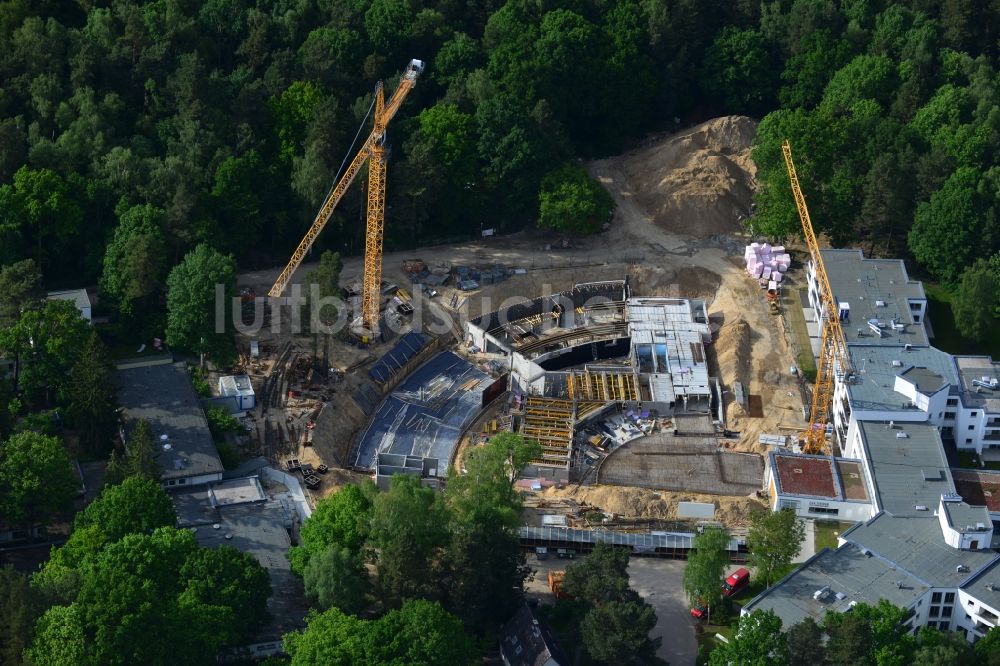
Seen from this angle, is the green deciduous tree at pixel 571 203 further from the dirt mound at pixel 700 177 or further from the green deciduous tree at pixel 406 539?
the green deciduous tree at pixel 406 539

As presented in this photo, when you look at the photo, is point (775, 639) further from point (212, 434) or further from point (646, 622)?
point (212, 434)

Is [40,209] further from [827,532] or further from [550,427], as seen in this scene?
[827,532]

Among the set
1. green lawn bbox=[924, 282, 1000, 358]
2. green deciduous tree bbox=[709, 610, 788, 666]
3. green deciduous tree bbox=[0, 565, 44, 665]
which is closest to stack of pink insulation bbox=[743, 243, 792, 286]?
green lawn bbox=[924, 282, 1000, 358]

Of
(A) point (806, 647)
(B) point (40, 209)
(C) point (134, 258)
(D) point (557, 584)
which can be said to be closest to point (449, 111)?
(C) point (134, 258)

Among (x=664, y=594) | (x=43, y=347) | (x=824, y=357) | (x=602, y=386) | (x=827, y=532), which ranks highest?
(x=43, y=347)

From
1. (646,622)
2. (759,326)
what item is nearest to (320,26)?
(759,326)

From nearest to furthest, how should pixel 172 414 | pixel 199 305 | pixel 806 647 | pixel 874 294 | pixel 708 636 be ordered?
pixel 806 647
pixel 708 636
pixel 172 414
pixel 199 305
pixel 874 294
